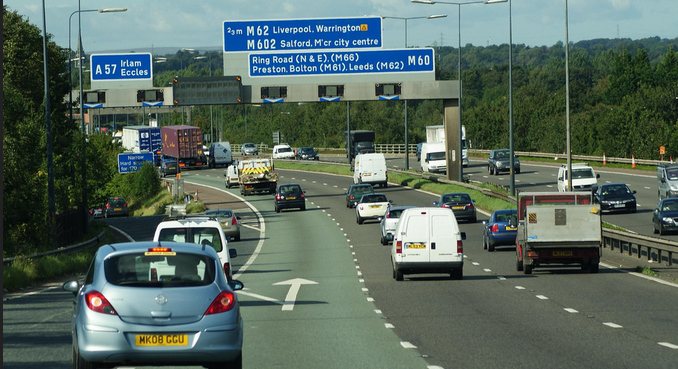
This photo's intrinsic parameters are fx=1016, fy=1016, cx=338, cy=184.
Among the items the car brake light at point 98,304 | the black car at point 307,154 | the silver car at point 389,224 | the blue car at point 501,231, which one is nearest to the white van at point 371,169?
the silver car at point 389,224

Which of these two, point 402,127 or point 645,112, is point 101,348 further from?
point 402,127

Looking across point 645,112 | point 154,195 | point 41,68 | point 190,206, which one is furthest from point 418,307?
point 645,112

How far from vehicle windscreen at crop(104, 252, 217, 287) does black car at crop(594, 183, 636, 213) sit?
38411 mm

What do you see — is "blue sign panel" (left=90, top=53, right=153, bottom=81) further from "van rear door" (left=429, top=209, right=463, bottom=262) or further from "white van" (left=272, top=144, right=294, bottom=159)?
"white van" (left=272, top=144, right=294, bottom=159)

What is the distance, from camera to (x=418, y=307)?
1870 cm

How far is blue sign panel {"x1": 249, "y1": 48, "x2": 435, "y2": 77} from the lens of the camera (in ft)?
174

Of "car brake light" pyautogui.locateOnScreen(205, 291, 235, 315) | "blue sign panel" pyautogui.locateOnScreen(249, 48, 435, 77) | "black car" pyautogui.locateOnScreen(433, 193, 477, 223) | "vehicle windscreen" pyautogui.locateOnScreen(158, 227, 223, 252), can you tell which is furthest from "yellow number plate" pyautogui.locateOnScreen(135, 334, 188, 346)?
"blue sign panel" pyautogui.locateOnScreen(249, 48, 435, 77)

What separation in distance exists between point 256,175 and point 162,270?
188 ft

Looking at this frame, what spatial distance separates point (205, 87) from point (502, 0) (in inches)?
654

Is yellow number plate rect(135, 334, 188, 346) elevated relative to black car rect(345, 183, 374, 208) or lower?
elevated

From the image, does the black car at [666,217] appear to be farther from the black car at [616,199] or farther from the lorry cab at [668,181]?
the lorry cab at [668,181]

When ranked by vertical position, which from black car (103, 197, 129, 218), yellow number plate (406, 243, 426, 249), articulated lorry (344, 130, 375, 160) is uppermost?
articulated lorry (344, 130, 375, 160)

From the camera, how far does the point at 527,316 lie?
17047 mm

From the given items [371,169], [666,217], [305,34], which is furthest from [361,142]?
[666,217]
